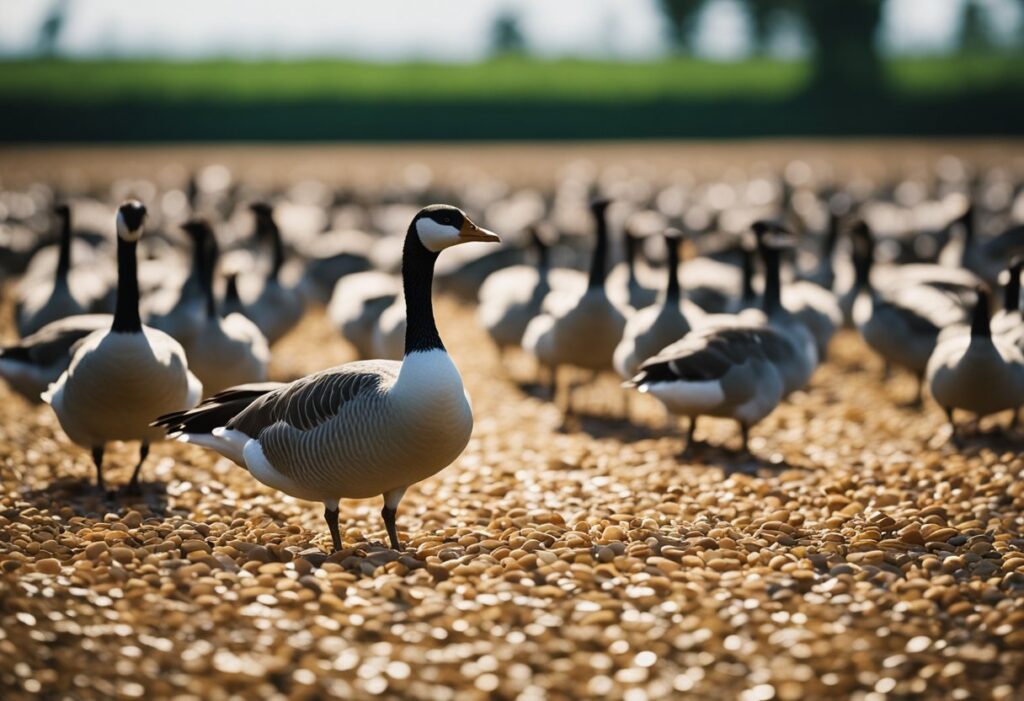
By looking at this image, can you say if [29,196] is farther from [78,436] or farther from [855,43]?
[855,43]

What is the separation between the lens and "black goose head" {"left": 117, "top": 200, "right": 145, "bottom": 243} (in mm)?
8672

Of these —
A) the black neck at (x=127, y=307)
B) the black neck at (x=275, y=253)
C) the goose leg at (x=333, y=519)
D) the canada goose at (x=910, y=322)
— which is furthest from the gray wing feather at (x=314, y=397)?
the black neck at (x=275, y=253)

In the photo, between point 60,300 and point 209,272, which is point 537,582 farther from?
point 60,300

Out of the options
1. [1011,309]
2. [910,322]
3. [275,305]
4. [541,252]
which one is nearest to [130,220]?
[275,305]

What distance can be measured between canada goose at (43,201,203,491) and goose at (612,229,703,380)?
4.70m

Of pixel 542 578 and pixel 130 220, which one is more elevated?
pixel 130 220

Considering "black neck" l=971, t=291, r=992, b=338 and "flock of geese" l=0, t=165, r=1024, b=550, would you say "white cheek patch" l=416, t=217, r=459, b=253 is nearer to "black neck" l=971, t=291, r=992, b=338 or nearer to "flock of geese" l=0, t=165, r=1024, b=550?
"flock of geese" l=0, t=165, r=1024, b=550

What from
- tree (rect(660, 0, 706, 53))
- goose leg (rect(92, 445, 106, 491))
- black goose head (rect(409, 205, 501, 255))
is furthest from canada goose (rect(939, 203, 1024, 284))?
tree (rect(660, 0, 706, 53))

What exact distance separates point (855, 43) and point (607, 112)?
65.6ft

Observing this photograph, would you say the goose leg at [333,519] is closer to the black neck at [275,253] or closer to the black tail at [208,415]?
the black tail at [208,415]

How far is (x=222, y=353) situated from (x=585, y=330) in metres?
3.88

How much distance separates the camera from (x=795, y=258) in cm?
1945

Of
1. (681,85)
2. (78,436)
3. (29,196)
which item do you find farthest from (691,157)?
(78,436)

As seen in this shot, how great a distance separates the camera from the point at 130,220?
8664 mm
